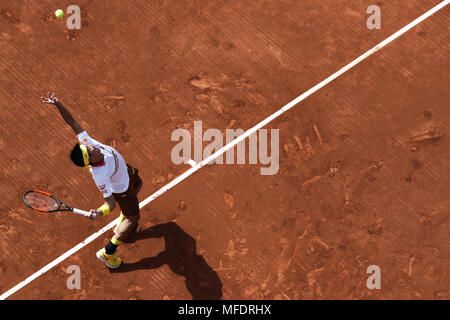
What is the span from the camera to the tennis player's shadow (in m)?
8.15

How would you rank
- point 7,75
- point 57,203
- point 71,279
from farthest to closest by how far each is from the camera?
1. point 7,75
2. point 71,279
3. point 57,203

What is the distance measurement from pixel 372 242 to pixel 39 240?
228 inches

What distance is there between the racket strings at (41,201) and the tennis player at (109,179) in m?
0.93

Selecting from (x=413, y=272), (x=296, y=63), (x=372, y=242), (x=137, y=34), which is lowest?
(x=413, y=272)

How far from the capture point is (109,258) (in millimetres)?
7852

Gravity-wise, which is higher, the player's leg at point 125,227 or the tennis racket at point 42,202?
the tennis racket at point 42,202

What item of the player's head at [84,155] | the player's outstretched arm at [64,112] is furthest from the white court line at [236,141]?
the player's outstretched arm at [64,112]

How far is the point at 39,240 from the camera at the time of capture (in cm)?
826

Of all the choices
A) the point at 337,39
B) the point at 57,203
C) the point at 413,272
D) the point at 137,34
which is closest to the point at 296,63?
the point at 337,39

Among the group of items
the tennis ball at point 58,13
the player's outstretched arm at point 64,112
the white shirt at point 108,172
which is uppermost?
the tennis ball at point 58,13

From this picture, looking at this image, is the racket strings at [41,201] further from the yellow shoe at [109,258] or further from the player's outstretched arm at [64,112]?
the player's outstretched arm at [64,112]

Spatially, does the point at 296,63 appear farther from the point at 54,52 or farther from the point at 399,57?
the point at 54,52

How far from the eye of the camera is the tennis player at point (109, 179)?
6547 millimetres

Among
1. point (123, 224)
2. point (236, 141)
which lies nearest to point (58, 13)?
point (236, 141)
